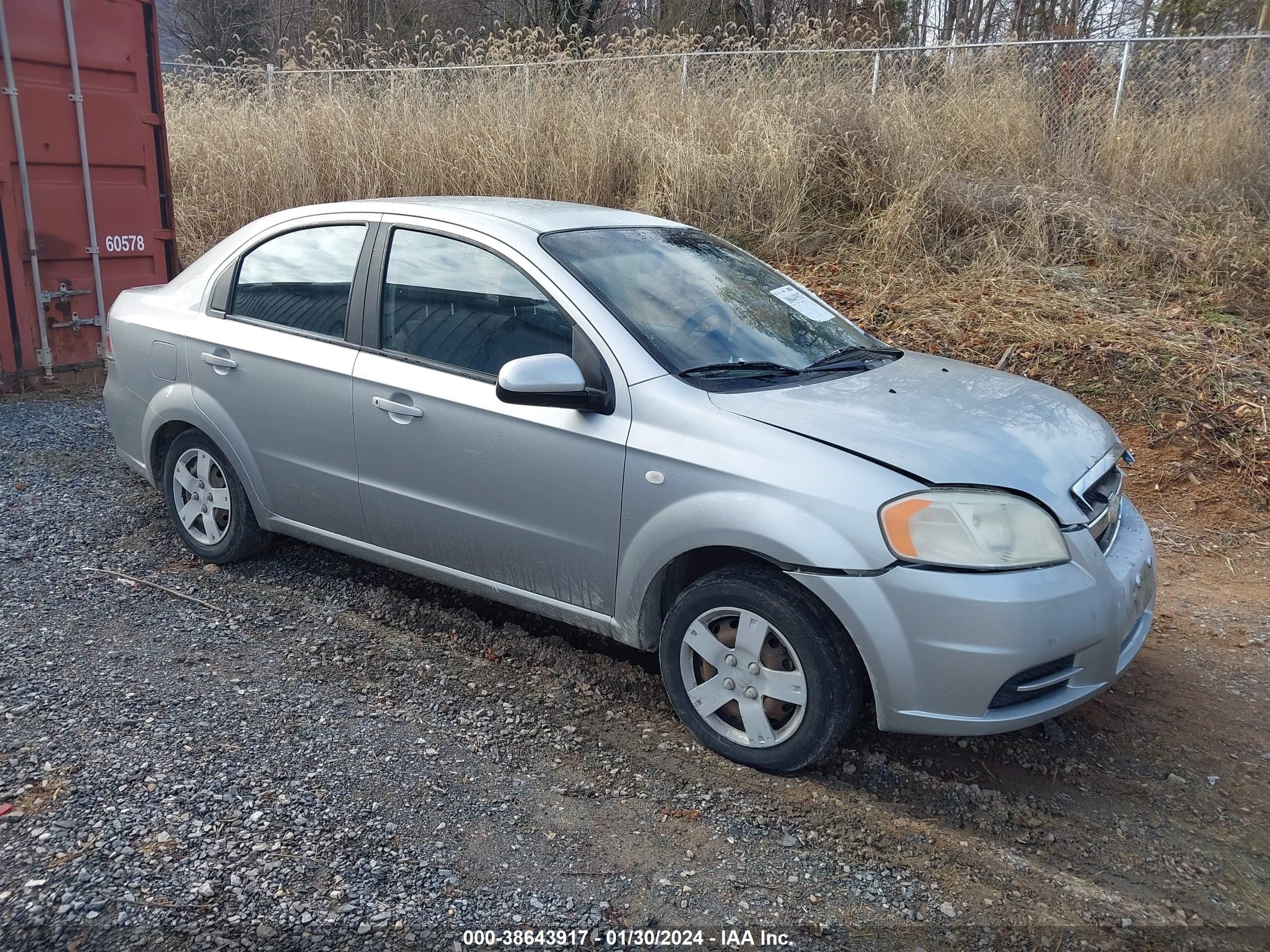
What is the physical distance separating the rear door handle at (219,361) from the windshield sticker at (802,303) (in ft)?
7.50

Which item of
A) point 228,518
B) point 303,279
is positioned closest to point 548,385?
point 303,279

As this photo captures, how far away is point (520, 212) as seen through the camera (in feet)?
13.0

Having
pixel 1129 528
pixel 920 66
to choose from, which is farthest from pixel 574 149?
pixel 1129 528

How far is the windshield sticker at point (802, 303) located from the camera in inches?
161

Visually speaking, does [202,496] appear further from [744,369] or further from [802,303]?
[802,303]

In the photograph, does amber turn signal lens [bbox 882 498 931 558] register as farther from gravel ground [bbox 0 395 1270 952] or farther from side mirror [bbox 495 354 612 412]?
side mirror [bbox 495 354 612 412]

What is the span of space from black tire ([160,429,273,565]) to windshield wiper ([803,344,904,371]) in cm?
252

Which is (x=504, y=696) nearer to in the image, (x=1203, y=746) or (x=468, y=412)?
(x=468, y=412)

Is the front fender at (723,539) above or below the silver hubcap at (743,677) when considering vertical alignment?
above

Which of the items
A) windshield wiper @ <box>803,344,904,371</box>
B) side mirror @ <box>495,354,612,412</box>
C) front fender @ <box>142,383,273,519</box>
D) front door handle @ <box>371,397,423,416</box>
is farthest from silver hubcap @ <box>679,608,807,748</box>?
front fender @ <box>142,383,273,519</box>

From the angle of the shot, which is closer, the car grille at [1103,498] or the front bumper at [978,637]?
the front bumper at [978,637]

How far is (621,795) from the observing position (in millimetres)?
3051

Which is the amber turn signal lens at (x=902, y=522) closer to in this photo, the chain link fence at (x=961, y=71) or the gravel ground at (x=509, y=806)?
the gravel ground at (x=509, y=806)

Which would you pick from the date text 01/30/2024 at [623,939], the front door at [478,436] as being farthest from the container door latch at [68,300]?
the date text 01/30/2024 at [623,939]
